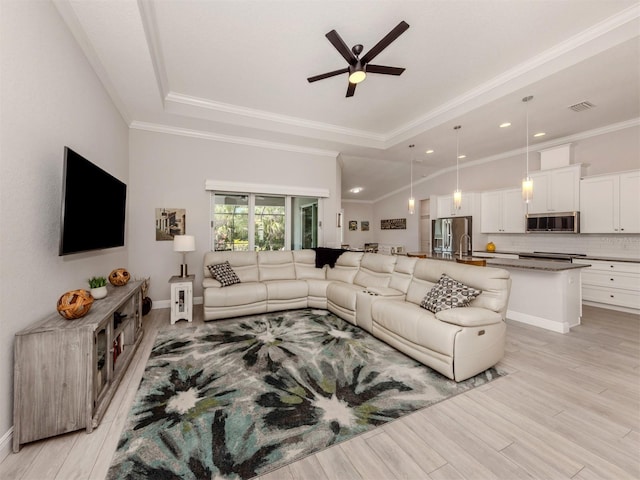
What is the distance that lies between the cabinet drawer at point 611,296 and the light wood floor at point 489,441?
8.21ft

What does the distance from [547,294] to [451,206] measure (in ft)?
12.1

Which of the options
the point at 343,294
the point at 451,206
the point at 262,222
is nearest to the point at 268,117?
the point at 262,222

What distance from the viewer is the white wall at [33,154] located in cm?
155

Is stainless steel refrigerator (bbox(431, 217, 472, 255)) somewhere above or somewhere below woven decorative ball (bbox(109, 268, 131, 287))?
above

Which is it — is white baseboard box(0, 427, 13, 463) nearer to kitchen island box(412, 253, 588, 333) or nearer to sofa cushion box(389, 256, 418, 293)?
sofa cushion box(389, 256, 418, 293)

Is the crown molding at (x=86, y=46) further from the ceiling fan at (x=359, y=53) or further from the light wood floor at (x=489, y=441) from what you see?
the light wood floor at (x=489, y=441)

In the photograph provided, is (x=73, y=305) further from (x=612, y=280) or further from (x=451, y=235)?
(x=451, y=235)

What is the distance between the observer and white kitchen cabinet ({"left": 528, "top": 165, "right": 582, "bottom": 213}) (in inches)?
188

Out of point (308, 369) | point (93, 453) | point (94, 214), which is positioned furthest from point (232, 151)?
point (93, 453)

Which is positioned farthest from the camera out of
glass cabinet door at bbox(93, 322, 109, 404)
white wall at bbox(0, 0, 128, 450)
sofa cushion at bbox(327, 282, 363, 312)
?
sofa cushion at bbox(327, 282, 363, 312)

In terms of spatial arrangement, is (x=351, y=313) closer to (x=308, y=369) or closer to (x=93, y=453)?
(x=308, y=369)

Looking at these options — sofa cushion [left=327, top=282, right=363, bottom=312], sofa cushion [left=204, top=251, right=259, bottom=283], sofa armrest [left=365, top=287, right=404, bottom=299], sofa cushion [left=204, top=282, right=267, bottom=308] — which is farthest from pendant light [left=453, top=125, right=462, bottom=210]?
sofa cushion [left=204, top=251, right=259, bottom=283]

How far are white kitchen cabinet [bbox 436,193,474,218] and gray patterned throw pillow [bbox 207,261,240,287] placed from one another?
5.55 metres

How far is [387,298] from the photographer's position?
3250 mm
